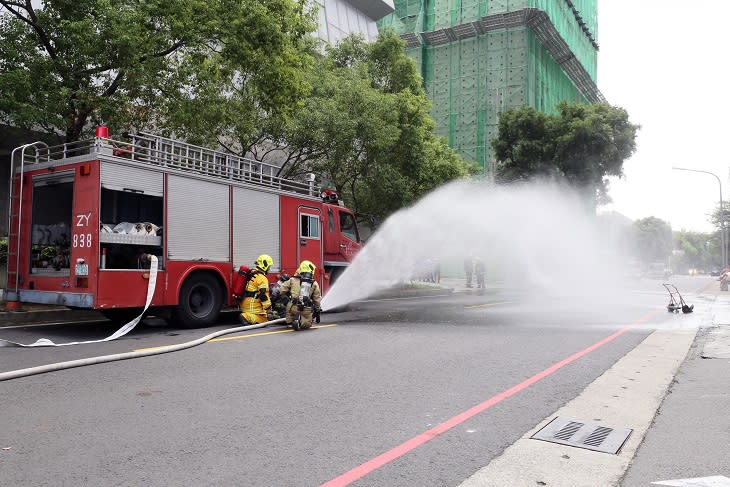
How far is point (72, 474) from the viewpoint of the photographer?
10.8ft

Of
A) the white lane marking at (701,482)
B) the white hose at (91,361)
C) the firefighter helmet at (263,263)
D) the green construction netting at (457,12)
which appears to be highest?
the green construction netting at (457,12)

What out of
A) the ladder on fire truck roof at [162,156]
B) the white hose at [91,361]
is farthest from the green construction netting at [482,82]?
the white hose at [91,361]

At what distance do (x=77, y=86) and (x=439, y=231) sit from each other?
10.7m

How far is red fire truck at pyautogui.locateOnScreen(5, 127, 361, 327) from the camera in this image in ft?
27.9

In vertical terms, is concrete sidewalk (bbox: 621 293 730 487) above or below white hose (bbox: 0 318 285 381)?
below

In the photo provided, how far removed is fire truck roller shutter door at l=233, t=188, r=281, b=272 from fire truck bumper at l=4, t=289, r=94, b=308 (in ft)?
9.36

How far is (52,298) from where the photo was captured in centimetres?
879

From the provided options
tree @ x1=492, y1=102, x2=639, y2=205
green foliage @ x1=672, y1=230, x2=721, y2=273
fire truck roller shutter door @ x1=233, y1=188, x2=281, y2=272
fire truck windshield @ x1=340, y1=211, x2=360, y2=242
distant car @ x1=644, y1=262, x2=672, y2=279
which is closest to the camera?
fire truck roller shutter door @ x1=233, y1=188, x2=281, y2=272

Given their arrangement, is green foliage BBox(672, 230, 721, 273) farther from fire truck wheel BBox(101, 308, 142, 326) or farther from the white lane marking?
the white lane marking

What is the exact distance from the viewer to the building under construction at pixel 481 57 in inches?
1698

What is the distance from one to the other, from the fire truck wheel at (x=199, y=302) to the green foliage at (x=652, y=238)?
83.9 metres

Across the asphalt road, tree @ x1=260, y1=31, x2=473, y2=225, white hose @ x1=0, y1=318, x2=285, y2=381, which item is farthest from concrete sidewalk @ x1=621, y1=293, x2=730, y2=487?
tree @ x1=260, y1=31, x2=473, y2=225

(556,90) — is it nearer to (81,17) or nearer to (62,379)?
(81,17)

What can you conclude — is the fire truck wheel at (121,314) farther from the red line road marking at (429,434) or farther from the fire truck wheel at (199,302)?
the red line road marking at (429,434)
